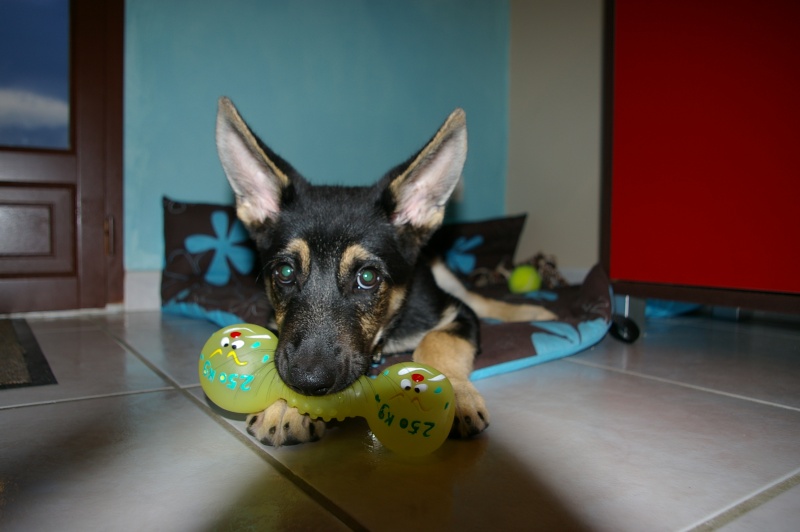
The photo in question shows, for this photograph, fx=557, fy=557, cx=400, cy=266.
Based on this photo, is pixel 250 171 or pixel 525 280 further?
pixel 525 280

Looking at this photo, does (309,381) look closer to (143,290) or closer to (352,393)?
(352,393)

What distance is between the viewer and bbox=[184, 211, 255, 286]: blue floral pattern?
470 centimetres

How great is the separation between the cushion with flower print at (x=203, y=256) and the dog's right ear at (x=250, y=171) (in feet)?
5.98

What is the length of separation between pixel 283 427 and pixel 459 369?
0.76m

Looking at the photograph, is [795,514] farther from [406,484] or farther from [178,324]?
[178,324]

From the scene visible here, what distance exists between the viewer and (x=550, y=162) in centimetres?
606

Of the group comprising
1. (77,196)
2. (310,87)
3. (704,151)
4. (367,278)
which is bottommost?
(367,278)

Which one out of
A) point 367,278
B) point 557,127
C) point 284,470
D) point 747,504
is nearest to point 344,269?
point 367,278

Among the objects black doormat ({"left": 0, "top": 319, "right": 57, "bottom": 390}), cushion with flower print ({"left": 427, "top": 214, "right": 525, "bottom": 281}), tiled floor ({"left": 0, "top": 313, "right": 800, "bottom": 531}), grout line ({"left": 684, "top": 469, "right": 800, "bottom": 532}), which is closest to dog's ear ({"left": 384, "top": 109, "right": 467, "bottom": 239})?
tiled floor ({"left": 0, "top": 313, "right": 800, "bottom": 531})

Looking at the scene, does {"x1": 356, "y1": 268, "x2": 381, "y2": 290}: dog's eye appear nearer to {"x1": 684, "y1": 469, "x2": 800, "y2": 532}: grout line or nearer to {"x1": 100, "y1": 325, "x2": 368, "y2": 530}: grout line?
{"x1": 100, "y1": 325, "x2": 368, "y2": 530}: grout line

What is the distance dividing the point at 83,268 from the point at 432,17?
4321mm

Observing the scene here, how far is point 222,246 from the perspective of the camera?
15.7 ft

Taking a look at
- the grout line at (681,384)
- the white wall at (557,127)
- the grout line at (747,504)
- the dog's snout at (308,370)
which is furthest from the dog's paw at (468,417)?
the white wall at (557,127)

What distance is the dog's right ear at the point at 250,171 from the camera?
7.44 feet
